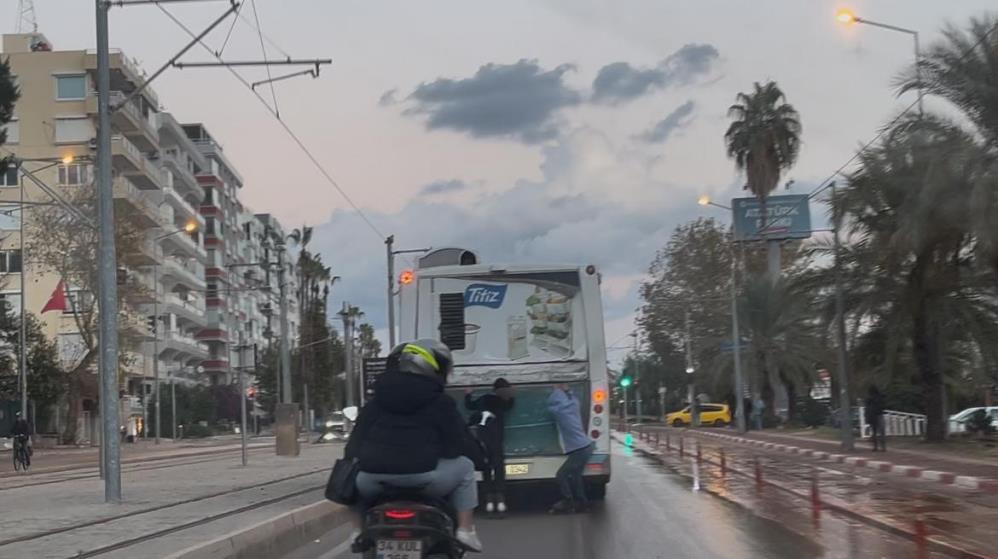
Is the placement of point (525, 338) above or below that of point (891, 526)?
above

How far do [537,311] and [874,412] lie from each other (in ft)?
52.1

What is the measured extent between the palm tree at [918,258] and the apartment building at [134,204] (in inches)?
1308

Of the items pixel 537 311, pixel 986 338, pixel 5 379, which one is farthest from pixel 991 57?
pixel 5 379

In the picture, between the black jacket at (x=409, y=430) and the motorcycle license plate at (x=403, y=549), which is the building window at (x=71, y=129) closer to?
the black jacket at (x=409, y=430)

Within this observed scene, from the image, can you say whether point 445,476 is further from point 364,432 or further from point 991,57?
point 991,57

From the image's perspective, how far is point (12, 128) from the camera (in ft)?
224

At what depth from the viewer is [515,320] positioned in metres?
15.1

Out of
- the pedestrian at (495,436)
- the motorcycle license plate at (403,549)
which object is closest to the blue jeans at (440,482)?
the motorcycle license plate at (403,549)

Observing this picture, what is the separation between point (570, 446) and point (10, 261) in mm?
58400

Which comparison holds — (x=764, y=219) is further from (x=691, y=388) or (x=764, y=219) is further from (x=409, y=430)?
(x=409, y=430)

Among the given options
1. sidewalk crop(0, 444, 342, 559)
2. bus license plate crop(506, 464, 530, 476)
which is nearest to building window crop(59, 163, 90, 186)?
sidewalk crop(0, 444, 342, 559)

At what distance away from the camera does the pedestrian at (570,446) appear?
14.1 m

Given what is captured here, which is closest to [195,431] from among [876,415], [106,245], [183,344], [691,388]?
[183,344]

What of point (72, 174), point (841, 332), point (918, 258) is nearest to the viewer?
point (918, 258)
